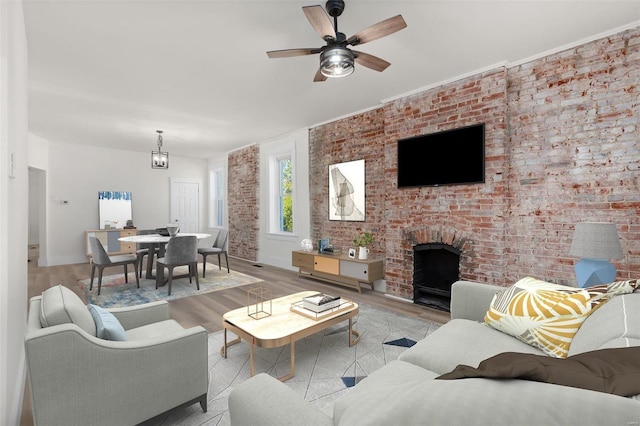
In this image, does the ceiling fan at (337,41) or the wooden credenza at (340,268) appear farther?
the wooden credenza at (340,268)

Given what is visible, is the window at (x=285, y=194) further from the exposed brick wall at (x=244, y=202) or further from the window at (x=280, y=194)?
the exposed brick wall at (x=244, y=202)

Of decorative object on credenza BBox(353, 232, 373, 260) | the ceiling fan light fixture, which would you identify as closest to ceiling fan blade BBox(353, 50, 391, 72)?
the ceiling fan light fixture

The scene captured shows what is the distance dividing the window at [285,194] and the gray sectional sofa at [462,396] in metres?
4.88

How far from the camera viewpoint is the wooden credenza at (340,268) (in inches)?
177

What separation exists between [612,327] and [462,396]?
107 centimetres

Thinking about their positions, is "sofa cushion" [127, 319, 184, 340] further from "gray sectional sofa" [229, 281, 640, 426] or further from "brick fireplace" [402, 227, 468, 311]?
"brick fireplace" [402, 227, 468, 311]

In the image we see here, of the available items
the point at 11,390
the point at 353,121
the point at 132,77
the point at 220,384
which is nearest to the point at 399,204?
the point at 353,121

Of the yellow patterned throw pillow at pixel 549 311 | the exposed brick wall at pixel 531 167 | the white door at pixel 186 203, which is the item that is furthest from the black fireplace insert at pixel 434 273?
the white door at pixel 186 203

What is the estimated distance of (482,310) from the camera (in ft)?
7.39

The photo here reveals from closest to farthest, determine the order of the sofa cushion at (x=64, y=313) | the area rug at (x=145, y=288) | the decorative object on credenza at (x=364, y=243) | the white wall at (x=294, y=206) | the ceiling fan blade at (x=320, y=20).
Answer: the sofa cushion at (x=64, y=313) < the ceiling fan blade at (x=320, y=20) < the area rug at (x=145, y=288) < the decorative object on credenza at (x=364, y=243) < the white wall at (x=294, y=206)

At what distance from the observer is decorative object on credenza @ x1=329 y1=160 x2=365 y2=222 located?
16.5 feet

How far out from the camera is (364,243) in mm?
4805

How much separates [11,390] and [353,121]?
15.8ft

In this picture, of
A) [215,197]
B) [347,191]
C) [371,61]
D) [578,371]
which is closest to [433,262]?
[347,191]
